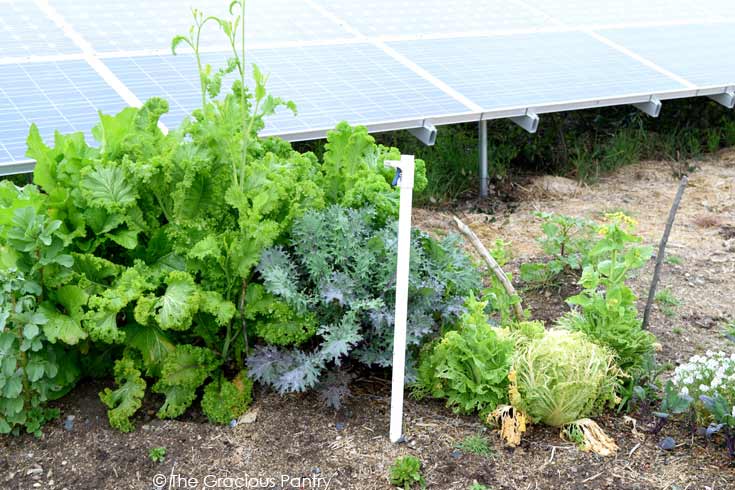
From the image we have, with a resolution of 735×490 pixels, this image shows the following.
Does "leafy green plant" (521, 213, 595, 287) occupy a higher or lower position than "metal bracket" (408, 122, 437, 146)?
lower

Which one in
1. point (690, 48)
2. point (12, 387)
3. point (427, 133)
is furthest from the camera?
point (690, 48)

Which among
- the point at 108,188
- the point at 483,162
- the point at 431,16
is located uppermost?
the point at 108,188

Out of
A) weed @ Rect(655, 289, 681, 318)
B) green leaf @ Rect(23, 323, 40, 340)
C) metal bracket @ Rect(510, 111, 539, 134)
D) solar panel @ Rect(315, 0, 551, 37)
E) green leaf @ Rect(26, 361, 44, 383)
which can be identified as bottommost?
weed @ Rect(655, 289, 681, 318)

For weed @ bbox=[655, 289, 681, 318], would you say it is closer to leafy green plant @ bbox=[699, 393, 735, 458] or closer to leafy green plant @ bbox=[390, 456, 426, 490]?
leafy green plant @ bbox=[699, 393, 735, 458]

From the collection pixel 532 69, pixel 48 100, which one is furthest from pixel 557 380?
pixel 532 69

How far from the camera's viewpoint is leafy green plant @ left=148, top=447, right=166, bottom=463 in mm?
3623

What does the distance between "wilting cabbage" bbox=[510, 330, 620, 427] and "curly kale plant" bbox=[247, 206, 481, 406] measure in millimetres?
441

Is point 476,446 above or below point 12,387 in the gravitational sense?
below

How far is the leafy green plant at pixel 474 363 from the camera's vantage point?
12.5ft

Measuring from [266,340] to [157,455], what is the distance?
0.66m

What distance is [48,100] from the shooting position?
5816mm

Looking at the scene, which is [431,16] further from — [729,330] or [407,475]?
[407,475]

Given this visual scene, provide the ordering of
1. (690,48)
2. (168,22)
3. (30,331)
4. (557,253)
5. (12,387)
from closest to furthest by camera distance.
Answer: (30,331)
(12,387)
(557,253)
(168,22)
(690,48)

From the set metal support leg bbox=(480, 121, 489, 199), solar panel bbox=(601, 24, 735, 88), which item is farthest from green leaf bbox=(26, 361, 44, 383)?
solar panel bbox=(601, 24, 735, 88)
